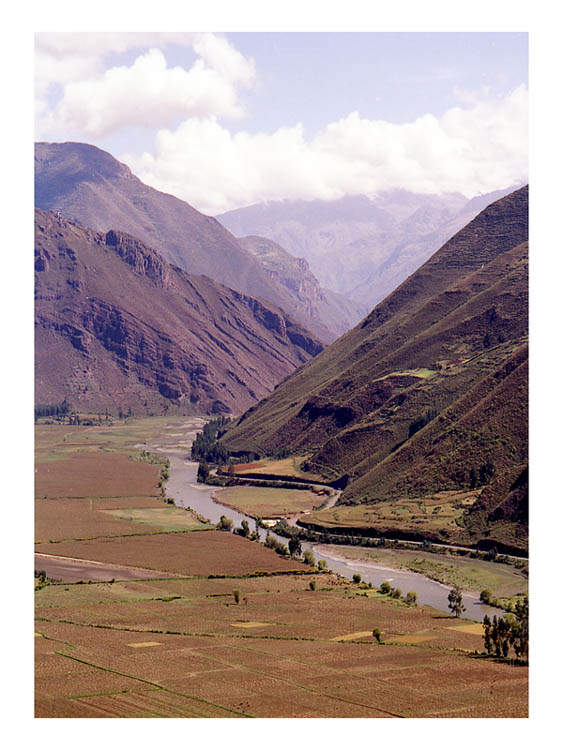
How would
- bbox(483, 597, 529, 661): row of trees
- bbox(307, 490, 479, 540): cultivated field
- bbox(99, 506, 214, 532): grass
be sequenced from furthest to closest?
bbox(99, 506, 214, 532): grass → bbox(307, 490, 479, 540): cultivated field → bbox(483, 597, 529, 661): row of trees

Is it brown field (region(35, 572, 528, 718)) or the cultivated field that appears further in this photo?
the cultivated field

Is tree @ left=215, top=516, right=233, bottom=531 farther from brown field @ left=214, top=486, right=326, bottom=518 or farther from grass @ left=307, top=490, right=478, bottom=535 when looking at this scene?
grass @ left=307, top=490, right=478, bottom=535

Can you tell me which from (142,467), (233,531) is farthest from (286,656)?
(142,467)

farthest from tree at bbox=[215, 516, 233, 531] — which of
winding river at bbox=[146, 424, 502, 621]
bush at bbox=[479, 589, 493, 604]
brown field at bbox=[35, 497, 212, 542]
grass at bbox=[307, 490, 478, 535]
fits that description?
bush at bbox=[479, 589, 493, 604]

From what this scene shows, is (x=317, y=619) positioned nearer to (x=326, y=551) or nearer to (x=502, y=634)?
(x=502, y=634)

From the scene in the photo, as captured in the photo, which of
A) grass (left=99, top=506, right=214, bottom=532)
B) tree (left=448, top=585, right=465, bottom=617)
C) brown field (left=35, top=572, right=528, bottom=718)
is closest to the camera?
brown field (left=35, top=572, right=528, bottom=718)

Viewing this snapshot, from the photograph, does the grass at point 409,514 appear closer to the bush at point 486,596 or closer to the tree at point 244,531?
the tree at point 244,531

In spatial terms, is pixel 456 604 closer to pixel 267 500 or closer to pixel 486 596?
pixel 486 596

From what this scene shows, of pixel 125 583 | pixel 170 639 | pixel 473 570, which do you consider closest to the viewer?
pixel 170 639
